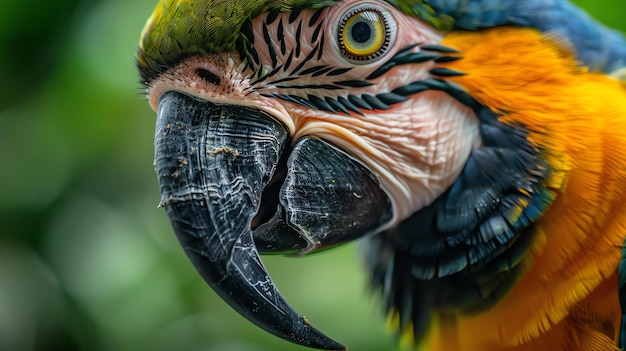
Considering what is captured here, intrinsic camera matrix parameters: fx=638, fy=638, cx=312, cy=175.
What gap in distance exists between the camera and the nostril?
1.08 meters

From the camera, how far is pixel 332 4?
3.71 ft

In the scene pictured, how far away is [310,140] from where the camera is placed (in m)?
1.14

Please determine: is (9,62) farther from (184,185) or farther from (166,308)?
(184,185)

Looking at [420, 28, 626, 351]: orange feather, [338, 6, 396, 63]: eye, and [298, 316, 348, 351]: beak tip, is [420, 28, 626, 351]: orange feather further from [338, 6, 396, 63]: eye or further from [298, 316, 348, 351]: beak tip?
[298, 316, 348, 351]: beak tip

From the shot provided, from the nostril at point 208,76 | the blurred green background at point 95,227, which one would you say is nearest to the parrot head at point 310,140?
the nostril at point 208,76

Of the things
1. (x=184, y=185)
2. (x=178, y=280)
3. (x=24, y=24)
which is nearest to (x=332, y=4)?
(x=184, y=185)

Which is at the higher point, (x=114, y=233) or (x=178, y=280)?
(x=114, y=233)

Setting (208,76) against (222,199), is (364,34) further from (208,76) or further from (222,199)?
(222,199)

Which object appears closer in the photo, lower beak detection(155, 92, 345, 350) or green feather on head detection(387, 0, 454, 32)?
lower beak detection(155, 92, 345, 350)

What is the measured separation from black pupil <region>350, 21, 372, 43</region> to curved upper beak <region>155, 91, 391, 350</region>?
0.72ft

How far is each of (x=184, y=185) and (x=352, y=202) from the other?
0.32 metres

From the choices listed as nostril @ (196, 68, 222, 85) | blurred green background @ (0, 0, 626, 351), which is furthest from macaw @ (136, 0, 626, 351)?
blurred green background @ (0, 0, 626, 351)

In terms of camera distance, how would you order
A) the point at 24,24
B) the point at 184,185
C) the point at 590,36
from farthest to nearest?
the point at 24,24
the point at 590,36
the point at 184,185

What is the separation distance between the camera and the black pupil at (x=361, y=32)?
1.15 m
